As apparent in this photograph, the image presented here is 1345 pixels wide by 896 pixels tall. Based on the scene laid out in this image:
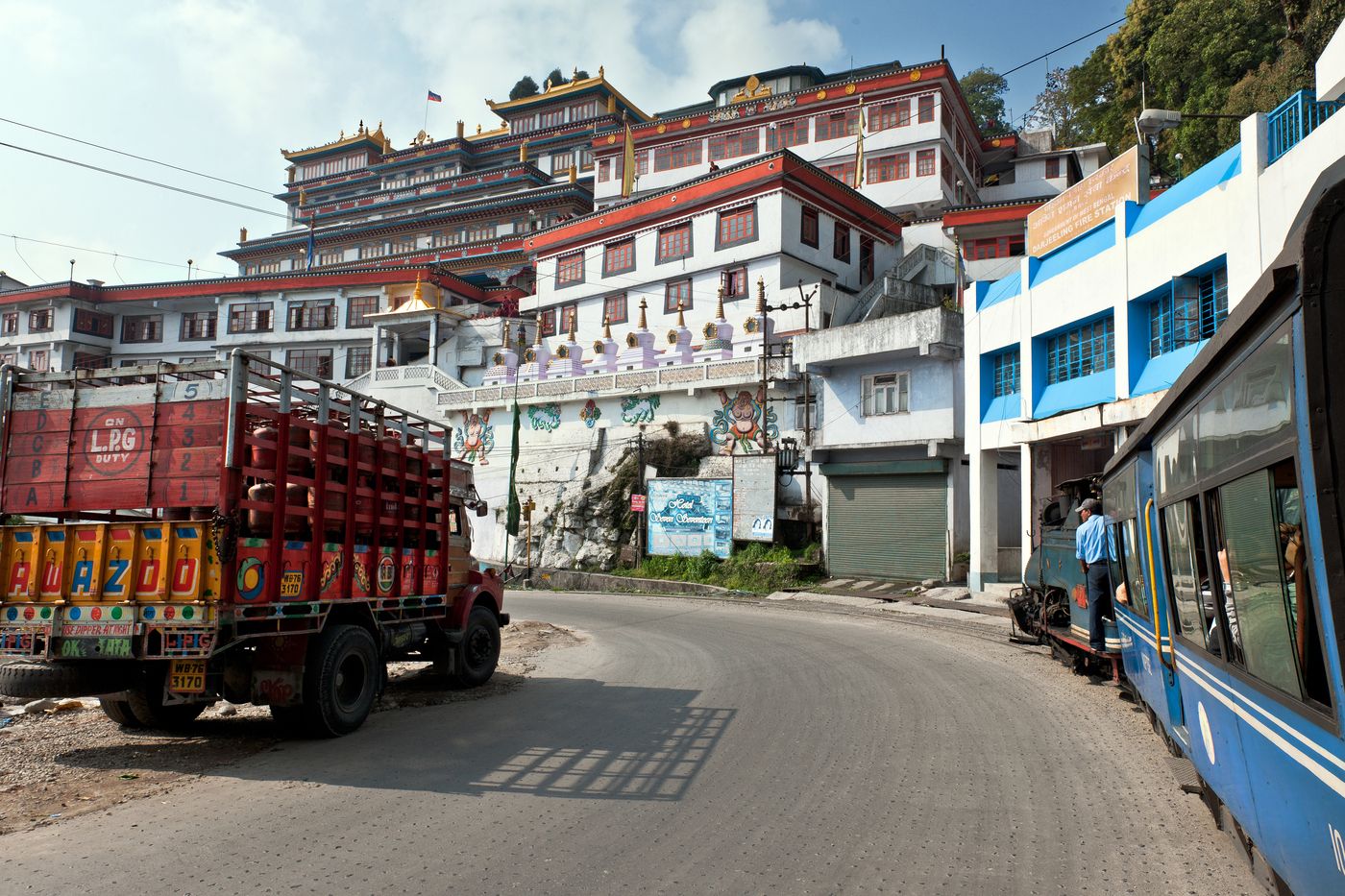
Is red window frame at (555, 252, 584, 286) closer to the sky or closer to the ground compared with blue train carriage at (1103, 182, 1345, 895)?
closer to the sky

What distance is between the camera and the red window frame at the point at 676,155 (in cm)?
4875

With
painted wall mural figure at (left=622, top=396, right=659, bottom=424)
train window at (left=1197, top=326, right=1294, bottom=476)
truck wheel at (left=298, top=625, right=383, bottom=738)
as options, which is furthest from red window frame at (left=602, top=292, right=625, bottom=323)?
train window at (left=1197, top=326, right=1294, bottom=476)

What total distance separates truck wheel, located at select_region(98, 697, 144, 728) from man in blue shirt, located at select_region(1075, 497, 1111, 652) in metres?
9.99

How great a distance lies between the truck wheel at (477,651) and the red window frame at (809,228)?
92.6ft

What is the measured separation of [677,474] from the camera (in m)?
31.5

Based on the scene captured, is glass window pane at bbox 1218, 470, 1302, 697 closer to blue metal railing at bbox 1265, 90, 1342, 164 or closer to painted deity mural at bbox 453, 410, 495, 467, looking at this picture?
blue metal railing at bbox 1265, 90, 1342, 164

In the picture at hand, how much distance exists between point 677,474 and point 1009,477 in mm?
11716

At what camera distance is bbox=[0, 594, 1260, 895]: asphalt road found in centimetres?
450

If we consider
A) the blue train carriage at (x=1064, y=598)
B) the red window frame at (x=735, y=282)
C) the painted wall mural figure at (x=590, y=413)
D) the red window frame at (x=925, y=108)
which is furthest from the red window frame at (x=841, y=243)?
the blue train carriage at (x=1064, y=598)

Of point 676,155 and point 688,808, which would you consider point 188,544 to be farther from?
point 676,155

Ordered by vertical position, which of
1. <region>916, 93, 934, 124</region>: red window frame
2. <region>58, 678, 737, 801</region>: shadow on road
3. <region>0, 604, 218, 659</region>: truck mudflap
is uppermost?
<region>916, 93, 934, 124</region>: red window frame

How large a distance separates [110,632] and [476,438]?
107ft

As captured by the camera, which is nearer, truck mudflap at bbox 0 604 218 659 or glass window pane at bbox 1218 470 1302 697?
glass window pane at bbox 1218 470 1302 697

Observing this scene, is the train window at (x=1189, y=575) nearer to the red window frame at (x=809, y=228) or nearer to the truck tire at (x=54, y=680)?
the truck tire at (x=54, y=680)
